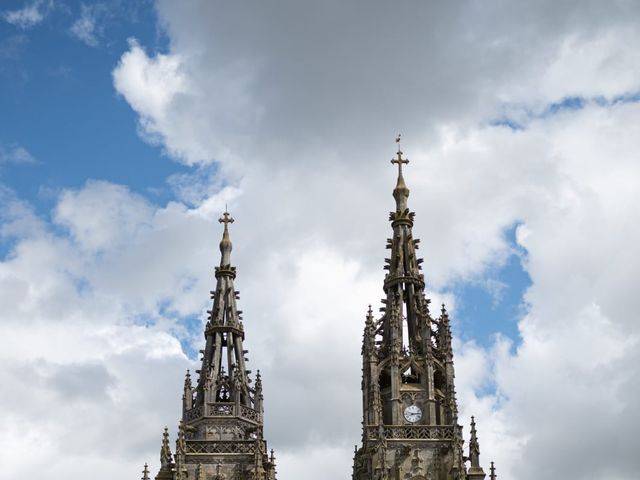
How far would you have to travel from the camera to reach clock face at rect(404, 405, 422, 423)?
75125 millimetres

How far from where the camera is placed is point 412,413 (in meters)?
75.3

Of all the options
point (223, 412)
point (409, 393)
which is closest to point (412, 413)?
point (409, 393)

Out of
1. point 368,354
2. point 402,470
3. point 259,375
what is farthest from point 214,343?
point 402,470

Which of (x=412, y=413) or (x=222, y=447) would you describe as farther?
(x=412, y=413)

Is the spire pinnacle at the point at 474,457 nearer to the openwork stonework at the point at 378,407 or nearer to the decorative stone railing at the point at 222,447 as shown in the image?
the openwork stonework at the point at 378,407

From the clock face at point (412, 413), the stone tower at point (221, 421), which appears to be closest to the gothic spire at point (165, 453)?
the stone tower at point (221, 421)

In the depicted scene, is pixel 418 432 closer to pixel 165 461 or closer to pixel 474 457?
pixel 474 457

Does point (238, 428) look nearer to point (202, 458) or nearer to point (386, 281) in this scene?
point (202, 458)

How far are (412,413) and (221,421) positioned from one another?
11500mm

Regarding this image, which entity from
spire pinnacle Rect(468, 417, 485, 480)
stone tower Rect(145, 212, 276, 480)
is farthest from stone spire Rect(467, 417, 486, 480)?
stone tower Rect(145, 212, 276, 480)

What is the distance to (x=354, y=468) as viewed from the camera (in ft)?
249

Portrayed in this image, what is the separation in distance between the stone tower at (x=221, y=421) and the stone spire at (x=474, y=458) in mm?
11655

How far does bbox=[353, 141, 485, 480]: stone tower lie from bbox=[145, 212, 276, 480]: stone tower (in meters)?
6.59

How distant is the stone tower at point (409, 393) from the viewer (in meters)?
73.2
